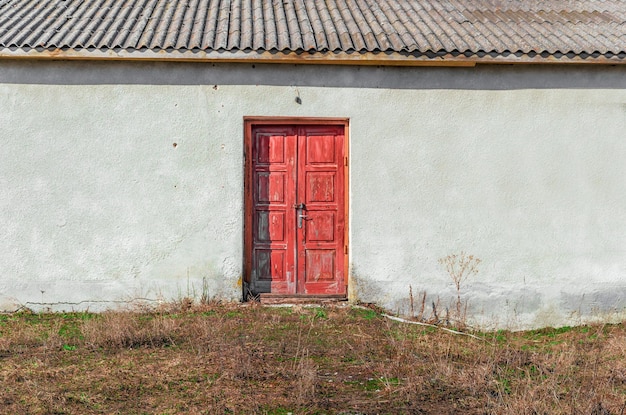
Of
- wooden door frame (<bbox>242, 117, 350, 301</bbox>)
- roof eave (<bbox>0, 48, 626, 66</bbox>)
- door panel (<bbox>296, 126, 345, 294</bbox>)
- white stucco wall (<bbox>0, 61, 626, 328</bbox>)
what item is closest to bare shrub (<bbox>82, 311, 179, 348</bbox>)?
white stucco wall (<bbox>0, 61, 626, 328</bbox>)

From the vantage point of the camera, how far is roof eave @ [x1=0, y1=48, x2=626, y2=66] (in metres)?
8.31

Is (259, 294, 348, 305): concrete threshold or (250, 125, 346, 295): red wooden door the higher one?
(250, 125, 346, 295): red wooden door

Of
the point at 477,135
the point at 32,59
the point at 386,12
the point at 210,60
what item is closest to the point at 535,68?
the point at 477,135

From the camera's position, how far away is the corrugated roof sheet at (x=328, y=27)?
841 cm

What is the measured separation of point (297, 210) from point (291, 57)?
198 centimetres

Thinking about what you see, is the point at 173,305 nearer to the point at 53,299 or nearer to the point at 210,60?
the point at 53,299

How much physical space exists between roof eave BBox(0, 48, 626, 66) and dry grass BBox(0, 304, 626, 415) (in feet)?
10.1

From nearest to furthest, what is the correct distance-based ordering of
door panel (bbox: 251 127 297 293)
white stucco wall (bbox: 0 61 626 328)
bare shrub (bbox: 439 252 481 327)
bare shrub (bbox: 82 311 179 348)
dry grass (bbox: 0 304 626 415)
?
dry grass (bbox: 0 304 626 415), bare shrub (bbox: 82 311 179 348), white stucco wall (bbox: 0 61 626 328), bare shrub (bbox: 439 252 481 327), door panel (bbox: 251 127 297 293)

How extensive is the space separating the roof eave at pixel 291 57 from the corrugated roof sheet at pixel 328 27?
0.03m

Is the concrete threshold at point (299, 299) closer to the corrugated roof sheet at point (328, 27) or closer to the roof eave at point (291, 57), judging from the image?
the roof eave at point (291, 57)

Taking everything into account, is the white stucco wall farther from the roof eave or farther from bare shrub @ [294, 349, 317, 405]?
bare shrub @ [294, 349, 317, 405]

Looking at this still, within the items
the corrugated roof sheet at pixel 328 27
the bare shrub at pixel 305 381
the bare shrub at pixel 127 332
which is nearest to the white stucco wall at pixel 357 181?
the corrugated roof sheet at pixel 328 27

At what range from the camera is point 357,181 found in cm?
884

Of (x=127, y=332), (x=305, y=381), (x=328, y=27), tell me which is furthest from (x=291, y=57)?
(x=305, y=381)
